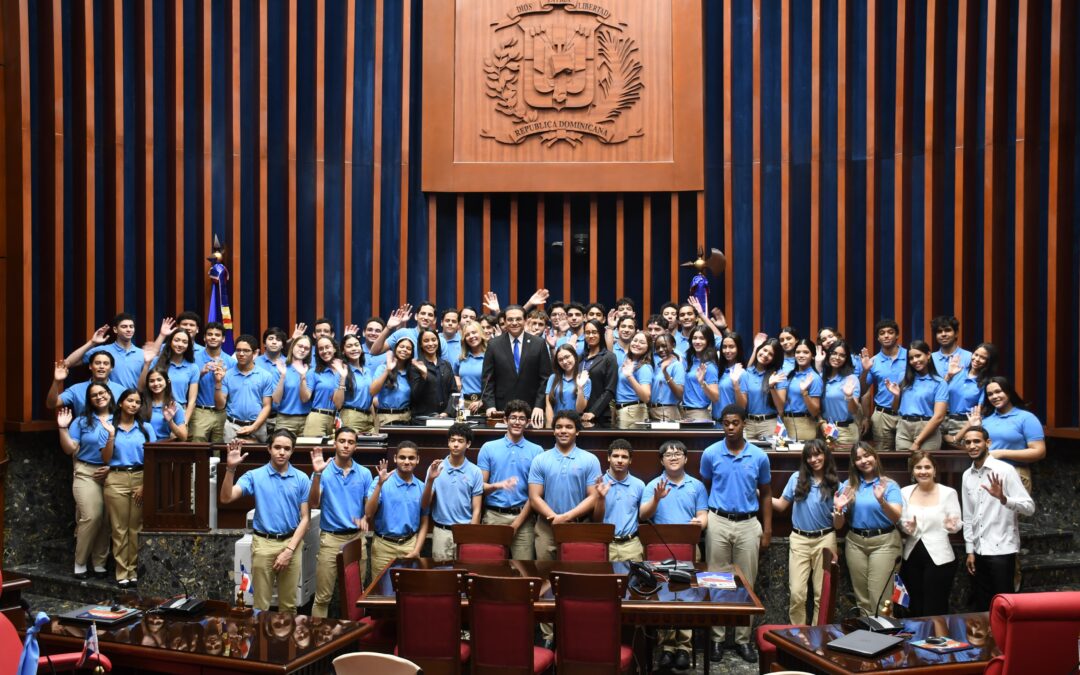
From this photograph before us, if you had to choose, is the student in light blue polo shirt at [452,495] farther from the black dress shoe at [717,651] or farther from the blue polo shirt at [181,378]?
the blue polo shirt at [181,378]

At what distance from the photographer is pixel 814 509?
21.4ft

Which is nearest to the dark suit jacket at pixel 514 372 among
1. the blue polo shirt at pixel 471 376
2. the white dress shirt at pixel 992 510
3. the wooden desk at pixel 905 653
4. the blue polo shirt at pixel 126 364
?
the blue polo shirt at pixel 471 376

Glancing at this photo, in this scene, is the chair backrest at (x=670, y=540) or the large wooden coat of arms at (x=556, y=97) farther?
the large wooden coat of arms at (x=556, y=97)

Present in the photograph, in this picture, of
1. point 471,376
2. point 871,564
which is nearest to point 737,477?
point 871,564

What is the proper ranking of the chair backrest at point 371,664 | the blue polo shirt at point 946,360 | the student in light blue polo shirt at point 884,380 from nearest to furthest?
the chair backrest at point 371,664
the blue polo shirt at point 946,360
the student in light blue polo shirt at point 884,380

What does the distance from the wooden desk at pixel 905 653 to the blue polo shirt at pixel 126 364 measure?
220 inches

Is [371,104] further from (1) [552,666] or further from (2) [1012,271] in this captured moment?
(1) [552,666]

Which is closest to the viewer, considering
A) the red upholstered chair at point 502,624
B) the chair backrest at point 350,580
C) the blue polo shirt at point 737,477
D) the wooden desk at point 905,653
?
the wooden desk at point 905,653

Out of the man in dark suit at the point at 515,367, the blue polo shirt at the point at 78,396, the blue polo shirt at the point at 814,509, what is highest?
the man in dark suit at the point at 515,367

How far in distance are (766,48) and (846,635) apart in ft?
25.3

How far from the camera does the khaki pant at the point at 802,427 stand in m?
7.89

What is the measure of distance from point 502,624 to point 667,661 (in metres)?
1.58

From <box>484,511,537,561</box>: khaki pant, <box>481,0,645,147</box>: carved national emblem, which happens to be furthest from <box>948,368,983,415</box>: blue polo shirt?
<box>481,0,645,147</box>: carved national emblem

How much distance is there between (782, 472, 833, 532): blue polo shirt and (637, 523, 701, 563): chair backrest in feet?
2.32
